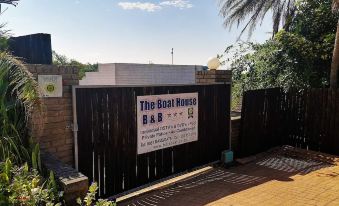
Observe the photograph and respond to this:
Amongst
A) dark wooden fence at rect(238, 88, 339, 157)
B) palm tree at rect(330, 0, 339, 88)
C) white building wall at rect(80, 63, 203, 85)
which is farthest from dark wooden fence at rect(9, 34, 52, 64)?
white building wall at rect(80, 63, 203, 85)

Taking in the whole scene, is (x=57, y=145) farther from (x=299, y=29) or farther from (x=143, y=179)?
(x=299, y=29)

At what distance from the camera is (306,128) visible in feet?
27.5

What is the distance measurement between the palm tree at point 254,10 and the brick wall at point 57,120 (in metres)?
8.74

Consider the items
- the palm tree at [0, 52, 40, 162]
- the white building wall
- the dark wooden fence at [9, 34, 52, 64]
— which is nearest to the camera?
the palm tree at [0, 52, 40, 162]

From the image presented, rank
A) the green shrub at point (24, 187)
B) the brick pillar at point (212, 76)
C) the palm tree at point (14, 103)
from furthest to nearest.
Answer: the brick pillar at point (212, 76)
the palm tree at point (14, 103)
the green shrub at point (24, 187)

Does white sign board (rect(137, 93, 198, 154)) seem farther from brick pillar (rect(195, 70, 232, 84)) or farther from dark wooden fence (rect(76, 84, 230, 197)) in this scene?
brick pillar (rect(195, 70, 232, 84))

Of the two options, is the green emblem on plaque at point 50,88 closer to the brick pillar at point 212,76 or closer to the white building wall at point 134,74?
the brick pillar at point 212,76

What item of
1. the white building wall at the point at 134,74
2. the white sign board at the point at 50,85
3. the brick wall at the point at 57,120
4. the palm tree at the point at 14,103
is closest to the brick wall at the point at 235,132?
the brick wall at the point at 57,120

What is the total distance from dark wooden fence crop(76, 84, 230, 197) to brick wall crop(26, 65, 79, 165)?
16cm

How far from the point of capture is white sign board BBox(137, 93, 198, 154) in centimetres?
557

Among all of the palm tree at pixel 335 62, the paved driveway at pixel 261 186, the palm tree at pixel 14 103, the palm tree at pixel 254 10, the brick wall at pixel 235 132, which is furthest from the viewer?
the palm tree at pixel 254 10

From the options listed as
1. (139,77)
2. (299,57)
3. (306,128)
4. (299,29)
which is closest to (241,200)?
(306,128)

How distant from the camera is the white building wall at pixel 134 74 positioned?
2038cm

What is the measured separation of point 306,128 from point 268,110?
1.23 meters
